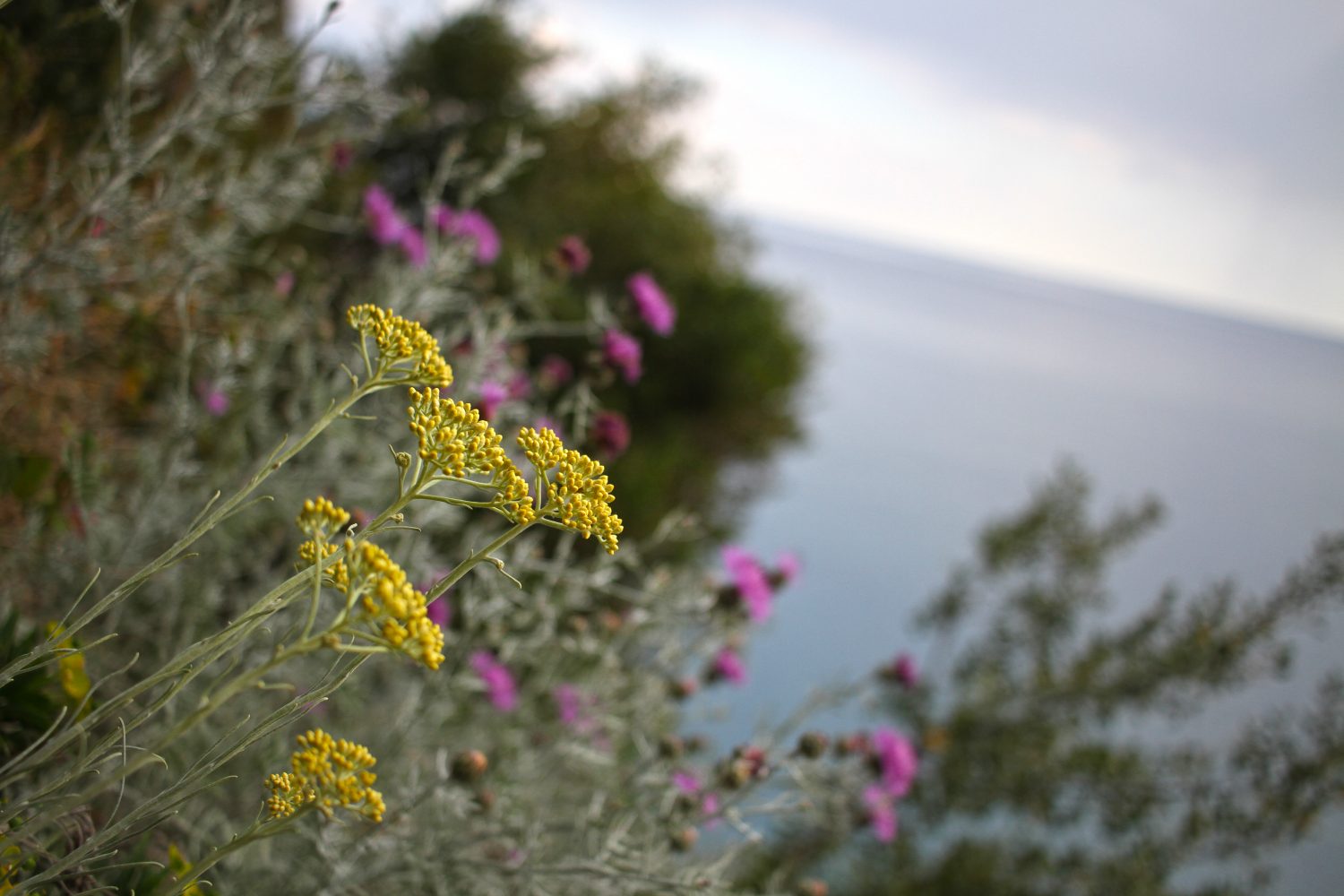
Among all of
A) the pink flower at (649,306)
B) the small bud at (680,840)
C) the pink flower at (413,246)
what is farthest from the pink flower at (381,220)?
the small bud at (680,840)

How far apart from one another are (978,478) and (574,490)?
283 inches

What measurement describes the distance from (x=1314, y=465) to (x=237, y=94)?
366 inches

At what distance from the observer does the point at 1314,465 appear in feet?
26.6

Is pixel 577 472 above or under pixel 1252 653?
above

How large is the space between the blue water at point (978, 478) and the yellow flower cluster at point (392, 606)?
3.33 ft

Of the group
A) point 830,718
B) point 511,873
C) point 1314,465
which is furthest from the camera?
point 1314,465

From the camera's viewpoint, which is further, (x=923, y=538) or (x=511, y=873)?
(x=923, y=538)

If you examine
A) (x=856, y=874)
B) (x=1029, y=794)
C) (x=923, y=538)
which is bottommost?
(x=923, y=538)

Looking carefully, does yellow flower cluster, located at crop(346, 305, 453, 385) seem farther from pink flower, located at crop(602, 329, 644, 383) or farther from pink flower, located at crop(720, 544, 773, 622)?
pink flower, located at crop(720, 544, 773, 622)

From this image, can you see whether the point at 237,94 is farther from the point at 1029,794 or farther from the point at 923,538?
the point at 923,538

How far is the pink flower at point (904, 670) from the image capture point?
180cm

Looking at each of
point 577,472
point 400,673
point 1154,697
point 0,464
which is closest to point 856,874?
point 1154,697

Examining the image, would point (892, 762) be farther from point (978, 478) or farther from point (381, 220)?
point (978, 478)

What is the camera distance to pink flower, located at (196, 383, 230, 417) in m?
1.37
